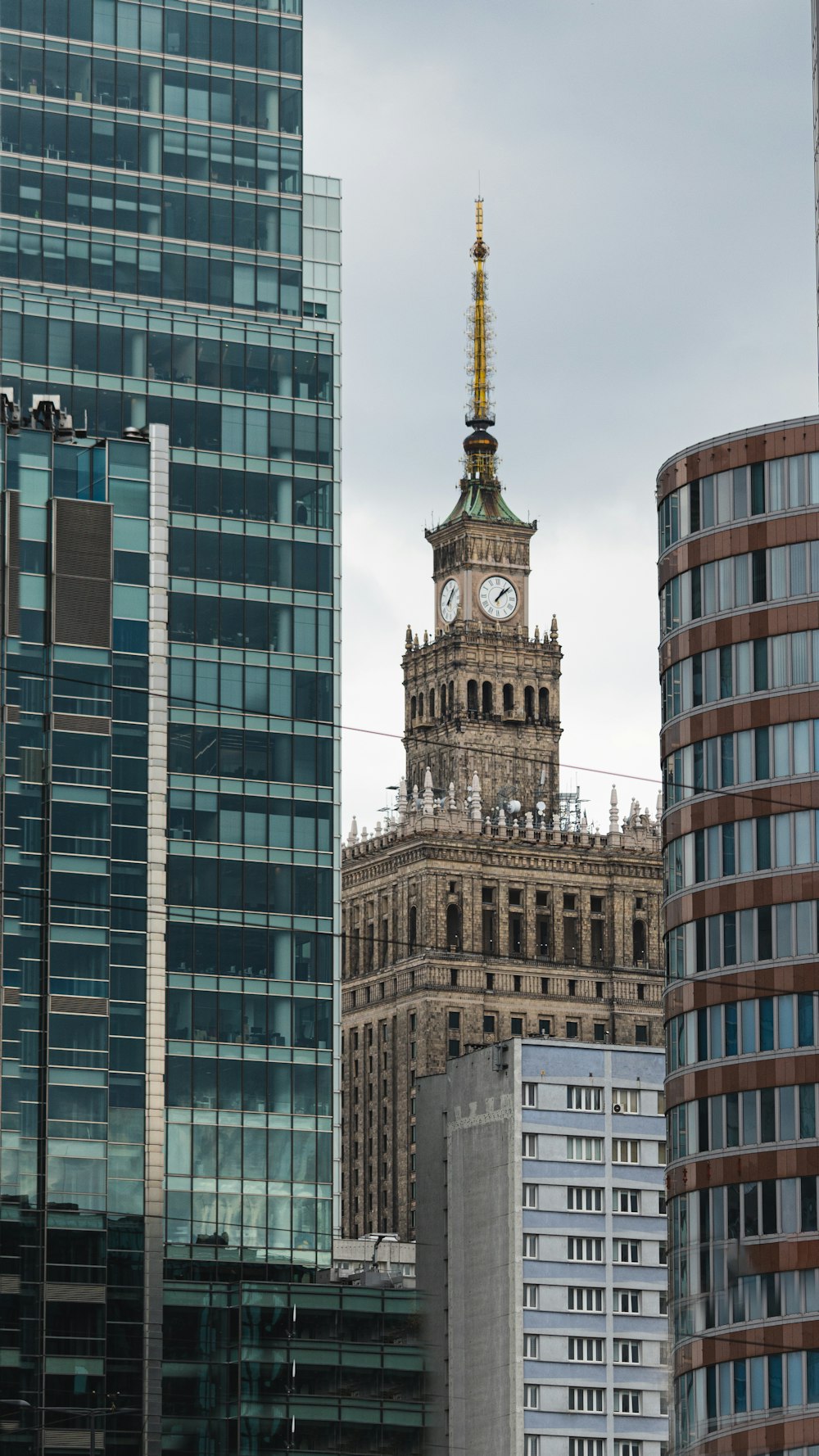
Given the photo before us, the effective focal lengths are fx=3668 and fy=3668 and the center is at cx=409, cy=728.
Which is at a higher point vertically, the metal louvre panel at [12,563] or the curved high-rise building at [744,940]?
the metal louvre panel at [12,563]

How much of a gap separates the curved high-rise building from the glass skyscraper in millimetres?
36216

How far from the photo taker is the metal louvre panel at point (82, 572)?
179 metres

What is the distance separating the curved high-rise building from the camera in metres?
138

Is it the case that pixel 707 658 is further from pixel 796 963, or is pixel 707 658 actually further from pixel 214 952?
pixel 214 952

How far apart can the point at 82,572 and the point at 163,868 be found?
49.6 ft

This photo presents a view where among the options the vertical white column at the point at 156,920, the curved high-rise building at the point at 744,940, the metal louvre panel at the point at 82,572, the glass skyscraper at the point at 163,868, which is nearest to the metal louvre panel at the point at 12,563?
the glass skyscraper at the point at 163,868

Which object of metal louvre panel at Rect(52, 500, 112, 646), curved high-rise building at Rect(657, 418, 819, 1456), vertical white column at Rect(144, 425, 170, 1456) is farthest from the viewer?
metal louvre panel at Rect(52, 500, 112, 646)

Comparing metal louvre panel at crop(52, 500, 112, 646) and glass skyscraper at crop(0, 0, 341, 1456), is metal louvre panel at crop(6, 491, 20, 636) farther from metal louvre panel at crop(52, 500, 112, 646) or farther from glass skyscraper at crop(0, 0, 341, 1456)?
metal louvre panel at crop(52, 500, 112, 646)

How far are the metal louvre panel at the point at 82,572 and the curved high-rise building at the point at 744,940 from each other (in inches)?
1581

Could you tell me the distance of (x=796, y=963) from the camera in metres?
140

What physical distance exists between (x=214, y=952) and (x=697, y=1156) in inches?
1745

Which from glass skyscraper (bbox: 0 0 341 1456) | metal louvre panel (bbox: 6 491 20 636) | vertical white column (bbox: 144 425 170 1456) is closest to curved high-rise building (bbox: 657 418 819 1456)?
vertical white column (bbox: 144 425 170 1456)

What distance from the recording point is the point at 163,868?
180 meters

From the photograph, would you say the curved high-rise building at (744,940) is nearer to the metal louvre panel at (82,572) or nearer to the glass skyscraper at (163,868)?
the glass skyscraper at (163,868)
